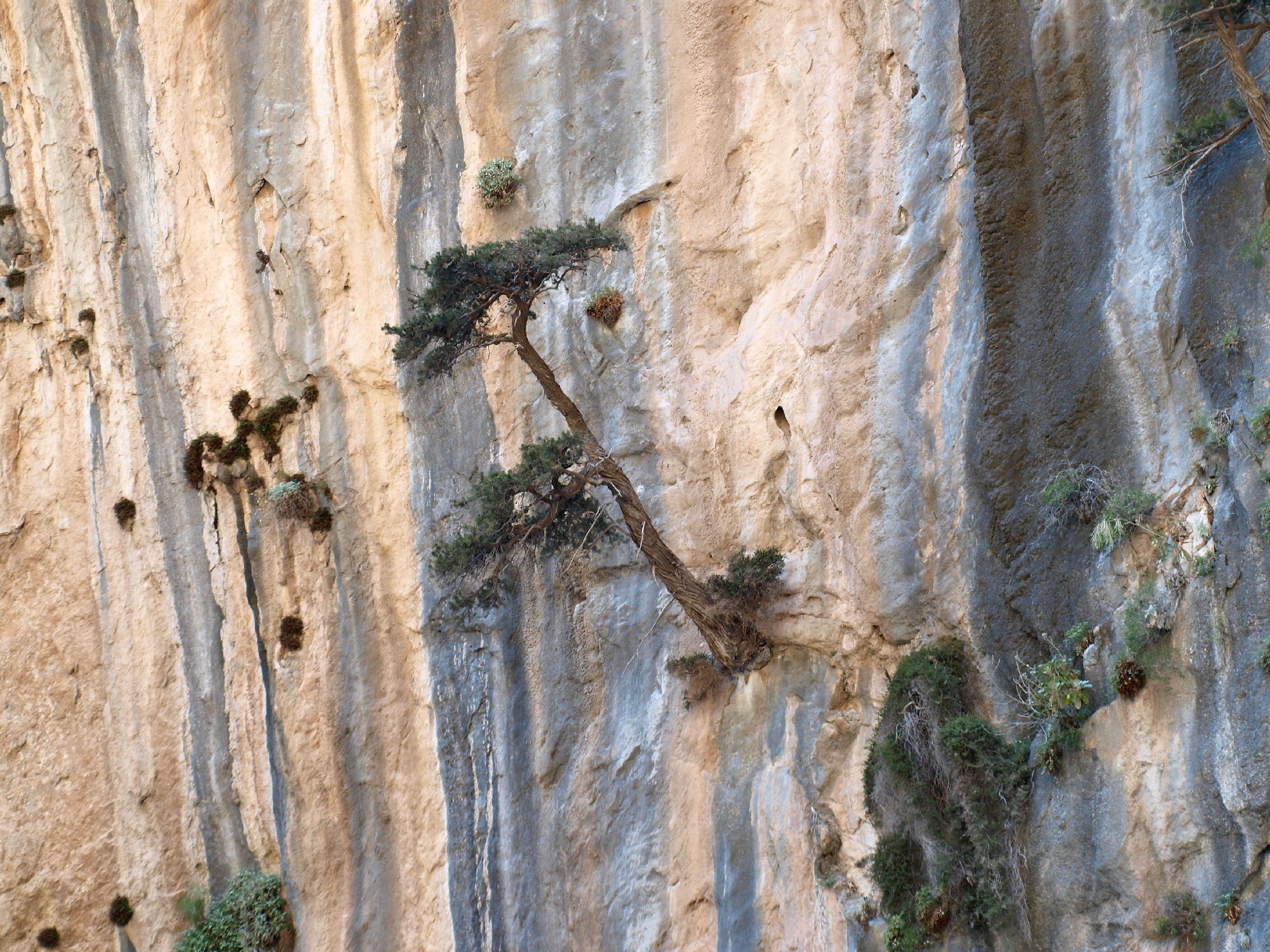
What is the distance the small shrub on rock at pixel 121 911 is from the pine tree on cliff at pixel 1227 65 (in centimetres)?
1398

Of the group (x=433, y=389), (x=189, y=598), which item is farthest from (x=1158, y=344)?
(x=189, y=598)

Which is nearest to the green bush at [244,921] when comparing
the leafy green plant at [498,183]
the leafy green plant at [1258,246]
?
the leafy green plant at [498,183]

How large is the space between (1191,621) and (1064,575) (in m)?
1.43

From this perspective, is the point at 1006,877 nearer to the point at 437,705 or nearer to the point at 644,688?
the point at 644,688

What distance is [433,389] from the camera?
13.4m

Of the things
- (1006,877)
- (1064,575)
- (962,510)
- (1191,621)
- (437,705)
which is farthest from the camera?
(437,705)

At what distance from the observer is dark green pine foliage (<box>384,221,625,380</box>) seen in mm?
10305

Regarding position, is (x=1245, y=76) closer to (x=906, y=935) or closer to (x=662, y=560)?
(x=662, y=560)

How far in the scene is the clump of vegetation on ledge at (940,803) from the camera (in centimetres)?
908

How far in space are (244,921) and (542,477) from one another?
7.01 m

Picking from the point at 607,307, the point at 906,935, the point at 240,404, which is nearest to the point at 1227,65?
the point at 607,307

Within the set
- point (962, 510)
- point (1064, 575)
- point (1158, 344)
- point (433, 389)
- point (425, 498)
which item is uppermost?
point (433, 389)

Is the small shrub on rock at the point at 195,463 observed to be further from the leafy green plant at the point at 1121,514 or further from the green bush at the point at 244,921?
the leafy green plant at the point at 1121,514

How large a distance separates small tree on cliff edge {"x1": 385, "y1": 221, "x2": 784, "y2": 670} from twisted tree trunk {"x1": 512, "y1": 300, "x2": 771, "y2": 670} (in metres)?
0.01
